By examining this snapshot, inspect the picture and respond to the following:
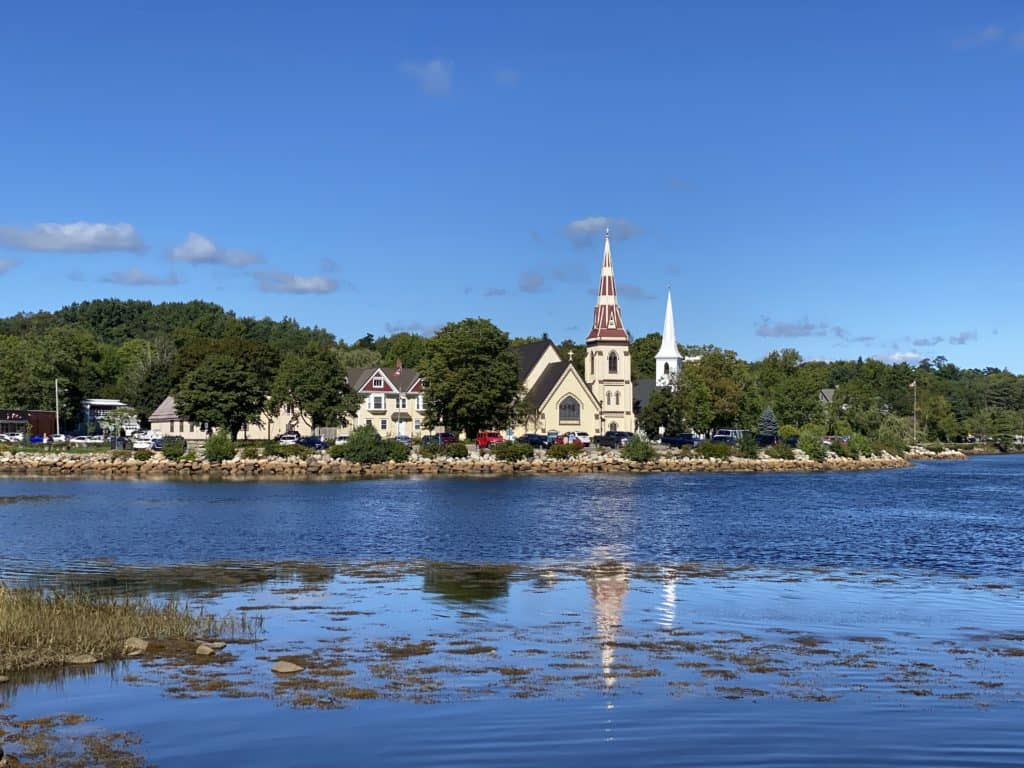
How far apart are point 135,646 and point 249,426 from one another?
106m

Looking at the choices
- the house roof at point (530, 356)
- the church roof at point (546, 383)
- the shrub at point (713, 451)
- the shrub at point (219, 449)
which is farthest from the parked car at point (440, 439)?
the shrub at point (713, 451)

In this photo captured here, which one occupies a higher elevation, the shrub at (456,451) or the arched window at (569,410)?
the arched window at (569,410)

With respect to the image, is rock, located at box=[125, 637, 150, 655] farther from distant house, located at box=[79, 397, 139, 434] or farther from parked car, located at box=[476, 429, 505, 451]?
distant house, located at box=[79, 397, 139, 434]

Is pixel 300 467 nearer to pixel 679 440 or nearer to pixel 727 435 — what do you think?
pixel 679 440

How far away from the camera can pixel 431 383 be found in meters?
103

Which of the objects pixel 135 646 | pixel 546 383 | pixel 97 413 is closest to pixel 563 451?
pixel 546 383

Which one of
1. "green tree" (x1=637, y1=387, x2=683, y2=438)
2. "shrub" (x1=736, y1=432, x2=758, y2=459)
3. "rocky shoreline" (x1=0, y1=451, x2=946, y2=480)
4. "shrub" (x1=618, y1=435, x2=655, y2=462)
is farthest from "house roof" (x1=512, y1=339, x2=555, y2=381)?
"shrub" (x1=736, y1=432, x2=758, y2=459)

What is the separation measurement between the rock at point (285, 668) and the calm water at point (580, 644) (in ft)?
0.92

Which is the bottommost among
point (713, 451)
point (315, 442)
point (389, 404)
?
point (713, 451)

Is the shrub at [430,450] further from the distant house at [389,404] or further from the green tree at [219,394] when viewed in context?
the distant house at [389,404]

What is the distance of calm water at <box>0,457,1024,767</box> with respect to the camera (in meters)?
13.6

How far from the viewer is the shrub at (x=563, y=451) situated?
97875mm

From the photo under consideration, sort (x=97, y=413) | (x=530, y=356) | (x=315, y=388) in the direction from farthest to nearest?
(x=97, y=413)
(x=530, y=356)
(x=315, y=388)

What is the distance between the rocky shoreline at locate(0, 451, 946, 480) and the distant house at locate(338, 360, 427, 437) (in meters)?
27.4
